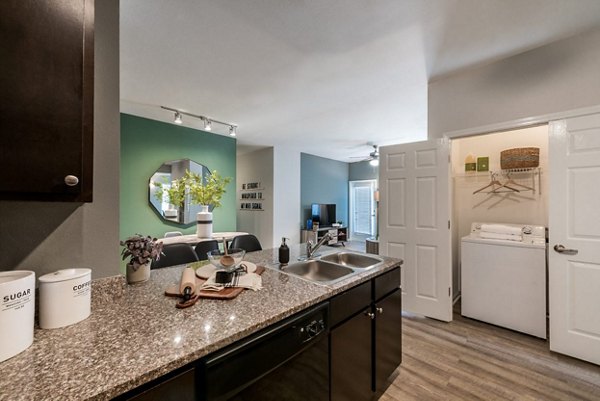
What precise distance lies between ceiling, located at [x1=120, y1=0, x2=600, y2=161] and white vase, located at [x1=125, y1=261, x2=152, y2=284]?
1.74m

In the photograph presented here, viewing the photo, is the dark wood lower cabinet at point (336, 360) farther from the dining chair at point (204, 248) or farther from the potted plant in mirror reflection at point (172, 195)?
the potted plant in mirror reflection at point (172, 195)

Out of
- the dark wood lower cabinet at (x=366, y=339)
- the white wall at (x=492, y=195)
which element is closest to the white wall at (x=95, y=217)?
the dark wood lower cabinet at (x=366, y=339)

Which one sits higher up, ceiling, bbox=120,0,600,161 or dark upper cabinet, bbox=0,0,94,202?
ceiling, bbox=120,0,600,161

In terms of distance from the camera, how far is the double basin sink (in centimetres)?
168

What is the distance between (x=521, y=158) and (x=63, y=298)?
3960 mm

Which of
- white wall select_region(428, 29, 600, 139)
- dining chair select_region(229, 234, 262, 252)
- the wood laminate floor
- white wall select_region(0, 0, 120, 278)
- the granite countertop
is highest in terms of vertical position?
white wall select_region(428, 29, 600, 139)

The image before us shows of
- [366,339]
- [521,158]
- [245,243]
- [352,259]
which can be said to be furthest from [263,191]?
[366,339]

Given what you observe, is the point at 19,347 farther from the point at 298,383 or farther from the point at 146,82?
the point at 146,82

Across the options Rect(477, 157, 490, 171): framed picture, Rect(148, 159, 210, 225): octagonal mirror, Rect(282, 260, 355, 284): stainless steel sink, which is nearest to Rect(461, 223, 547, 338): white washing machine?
Rect(477, 157, 490, 171): framed picture

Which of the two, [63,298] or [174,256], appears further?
[174,256]

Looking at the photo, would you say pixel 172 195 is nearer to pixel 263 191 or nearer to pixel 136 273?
pixel 263 191

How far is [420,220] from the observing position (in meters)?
2.85

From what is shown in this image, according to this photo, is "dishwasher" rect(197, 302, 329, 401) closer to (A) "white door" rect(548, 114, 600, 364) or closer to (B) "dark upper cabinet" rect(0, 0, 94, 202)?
(B) "dark upper cabinet" rect(0, 0, 94, 202)

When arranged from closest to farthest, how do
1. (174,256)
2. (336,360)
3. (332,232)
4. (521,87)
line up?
1. (336,360)
2. (174,256)
3. (521,87)
4. (332,232)
